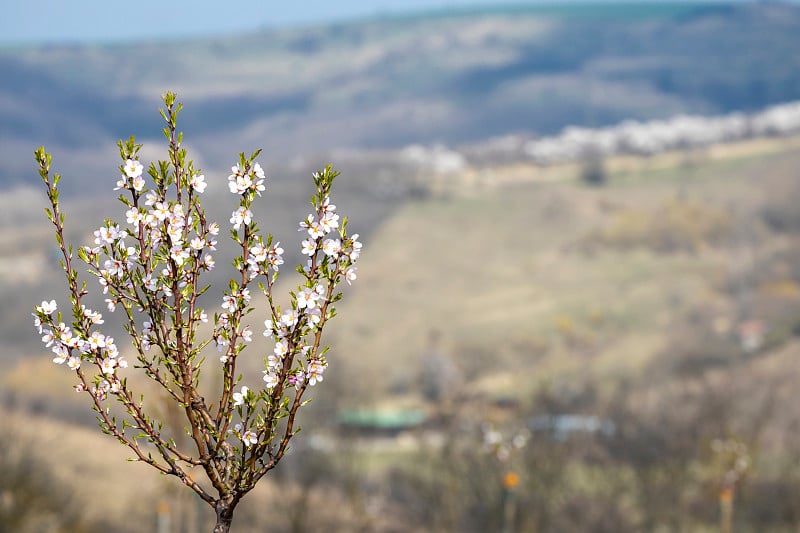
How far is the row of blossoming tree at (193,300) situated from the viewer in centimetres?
698

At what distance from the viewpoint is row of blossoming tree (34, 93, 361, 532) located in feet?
22.9

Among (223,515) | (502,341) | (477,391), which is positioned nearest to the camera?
(223,515)

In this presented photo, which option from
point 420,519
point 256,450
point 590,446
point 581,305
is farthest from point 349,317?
point 256,450

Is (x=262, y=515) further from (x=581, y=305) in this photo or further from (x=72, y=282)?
(x=581, y=305)

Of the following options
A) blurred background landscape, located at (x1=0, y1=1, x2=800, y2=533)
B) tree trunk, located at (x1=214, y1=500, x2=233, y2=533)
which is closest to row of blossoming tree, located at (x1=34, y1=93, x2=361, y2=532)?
tree trunk, located at (x1=214, y1=500, x2=233, y2=533)

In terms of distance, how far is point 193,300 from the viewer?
737 centimetres

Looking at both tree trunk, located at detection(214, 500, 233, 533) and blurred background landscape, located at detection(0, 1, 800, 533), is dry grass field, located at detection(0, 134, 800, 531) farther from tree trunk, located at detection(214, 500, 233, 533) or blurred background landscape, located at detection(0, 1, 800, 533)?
tree trunk, located at detection(214, 500, 233, 533)

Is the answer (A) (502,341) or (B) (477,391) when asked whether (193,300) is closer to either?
(B) (477,391)

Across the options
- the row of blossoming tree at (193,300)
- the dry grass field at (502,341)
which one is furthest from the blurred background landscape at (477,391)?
the row of blossoming tree at (193,300)

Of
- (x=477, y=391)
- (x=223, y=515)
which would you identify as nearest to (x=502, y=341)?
(x=477, y=391)

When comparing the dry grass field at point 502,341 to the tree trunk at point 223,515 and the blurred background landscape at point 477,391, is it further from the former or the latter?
the tree trunk at point 223,515

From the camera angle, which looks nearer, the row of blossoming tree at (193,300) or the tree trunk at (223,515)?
the row of blossoming tree at (193,300)

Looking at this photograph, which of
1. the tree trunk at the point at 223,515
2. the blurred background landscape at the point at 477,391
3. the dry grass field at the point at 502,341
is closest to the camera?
the tree trunk at the point at 223,515

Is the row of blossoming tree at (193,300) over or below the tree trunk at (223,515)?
over
